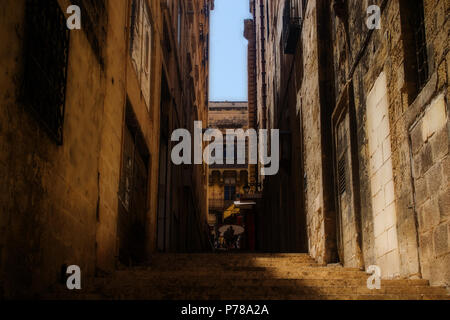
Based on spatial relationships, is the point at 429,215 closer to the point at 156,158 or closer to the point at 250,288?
the point at 250,288

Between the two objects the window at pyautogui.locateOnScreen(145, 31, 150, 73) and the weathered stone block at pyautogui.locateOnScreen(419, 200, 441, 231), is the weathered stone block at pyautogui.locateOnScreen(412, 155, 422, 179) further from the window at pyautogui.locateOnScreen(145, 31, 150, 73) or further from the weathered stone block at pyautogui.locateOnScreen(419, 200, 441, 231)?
the window at pyautogui.locateOnScreen(145, 31, 150, 73)

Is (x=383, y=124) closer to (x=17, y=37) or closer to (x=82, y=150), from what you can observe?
(x=82, y=150)

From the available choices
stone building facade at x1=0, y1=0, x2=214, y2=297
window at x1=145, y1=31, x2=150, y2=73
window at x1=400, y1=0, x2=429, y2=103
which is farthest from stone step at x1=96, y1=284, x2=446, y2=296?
window at x1=145, y1=31, x2=150, y2=73

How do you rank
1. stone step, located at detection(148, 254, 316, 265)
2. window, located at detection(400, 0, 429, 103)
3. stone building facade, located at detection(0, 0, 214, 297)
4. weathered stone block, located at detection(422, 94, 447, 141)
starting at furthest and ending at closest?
1. stone step, located at detection(148, 254, 316, 265)
2. window, located at detection(400, 0, 429, 103)
3. weathered stone block, located at detection(422, 94, 447, 141)
4. stone building facade, located at detection(0, 0, 214, 297)

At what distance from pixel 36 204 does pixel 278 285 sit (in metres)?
2.48

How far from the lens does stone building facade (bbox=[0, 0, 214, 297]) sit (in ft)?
16.1

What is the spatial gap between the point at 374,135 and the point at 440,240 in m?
2.80

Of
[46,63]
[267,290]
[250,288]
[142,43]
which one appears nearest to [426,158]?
[267,290]

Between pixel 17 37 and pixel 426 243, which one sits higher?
pixel 17 37

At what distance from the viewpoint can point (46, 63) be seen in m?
5.70

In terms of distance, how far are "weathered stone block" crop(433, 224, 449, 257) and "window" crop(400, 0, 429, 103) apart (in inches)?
66.6

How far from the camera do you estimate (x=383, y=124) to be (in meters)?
7.96
